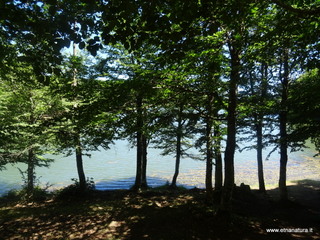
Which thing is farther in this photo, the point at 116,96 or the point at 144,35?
the point at 116,96

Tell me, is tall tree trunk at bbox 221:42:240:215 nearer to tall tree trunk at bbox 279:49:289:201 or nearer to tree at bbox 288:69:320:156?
tree at bbox 288:69:320:156

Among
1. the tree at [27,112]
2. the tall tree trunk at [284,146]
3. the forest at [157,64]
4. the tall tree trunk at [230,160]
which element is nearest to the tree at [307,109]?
the forest at [157,64]

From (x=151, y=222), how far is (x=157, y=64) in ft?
16.2

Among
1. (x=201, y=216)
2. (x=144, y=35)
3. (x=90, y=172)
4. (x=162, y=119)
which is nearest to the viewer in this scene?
(x=144, y=35)

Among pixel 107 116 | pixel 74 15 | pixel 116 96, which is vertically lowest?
pixel 107 116

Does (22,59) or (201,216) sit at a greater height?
(22,59)

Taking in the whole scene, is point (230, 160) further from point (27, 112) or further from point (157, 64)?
point (27, 112)

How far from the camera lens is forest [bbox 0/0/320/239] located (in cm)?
274

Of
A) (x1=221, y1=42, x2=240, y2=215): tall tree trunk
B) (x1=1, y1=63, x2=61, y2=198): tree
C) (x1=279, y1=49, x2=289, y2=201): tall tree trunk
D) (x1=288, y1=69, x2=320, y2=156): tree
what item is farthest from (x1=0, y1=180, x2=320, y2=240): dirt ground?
(x1=288, y1=69, x2=320, y2=156): tree

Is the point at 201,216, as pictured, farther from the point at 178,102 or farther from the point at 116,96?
the point at 116,96

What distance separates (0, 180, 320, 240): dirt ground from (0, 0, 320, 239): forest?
76 cm

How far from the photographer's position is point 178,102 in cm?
690

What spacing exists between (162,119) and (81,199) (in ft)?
22.3

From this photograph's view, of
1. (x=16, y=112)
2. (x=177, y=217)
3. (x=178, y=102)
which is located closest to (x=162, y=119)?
(x=178, y=102)
